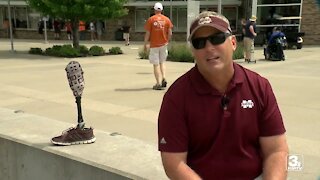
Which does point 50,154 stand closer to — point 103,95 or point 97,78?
point 103,95

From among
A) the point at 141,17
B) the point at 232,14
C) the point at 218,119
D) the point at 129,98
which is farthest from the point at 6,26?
the point at 218,119

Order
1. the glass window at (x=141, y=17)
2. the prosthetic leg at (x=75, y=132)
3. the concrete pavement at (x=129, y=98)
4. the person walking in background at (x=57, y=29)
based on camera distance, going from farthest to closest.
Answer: the person walking in background at (x=57, y=29) → the glass window at (x=141, y=17) → the concrete pavement at (x=129, y=98) → the prosthetic leg at (x=75, y=132)

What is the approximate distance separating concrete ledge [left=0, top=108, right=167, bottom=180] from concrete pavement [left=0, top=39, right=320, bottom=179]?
2.42 ft

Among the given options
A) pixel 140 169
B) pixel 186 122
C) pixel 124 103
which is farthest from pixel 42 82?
pixel 186 122

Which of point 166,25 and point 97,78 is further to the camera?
point 97,78

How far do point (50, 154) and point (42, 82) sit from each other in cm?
710

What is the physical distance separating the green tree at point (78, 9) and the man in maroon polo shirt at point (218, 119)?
1622 centimetres

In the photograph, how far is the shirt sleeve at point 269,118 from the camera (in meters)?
2.28

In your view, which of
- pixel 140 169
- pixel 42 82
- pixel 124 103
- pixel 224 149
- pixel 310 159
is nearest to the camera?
pixel 224 149

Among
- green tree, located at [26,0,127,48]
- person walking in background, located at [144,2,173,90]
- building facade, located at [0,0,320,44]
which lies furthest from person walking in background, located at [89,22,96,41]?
person walking in background, located at [144,2,173,90]

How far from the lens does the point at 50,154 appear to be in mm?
3852

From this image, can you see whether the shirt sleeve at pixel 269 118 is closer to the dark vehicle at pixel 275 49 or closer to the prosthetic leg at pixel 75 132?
the prosthetic leg at pixel 75 132

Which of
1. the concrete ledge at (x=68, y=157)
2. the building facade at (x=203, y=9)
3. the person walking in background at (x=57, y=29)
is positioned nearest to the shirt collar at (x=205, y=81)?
the concrete ledge at (x=68, y=157)

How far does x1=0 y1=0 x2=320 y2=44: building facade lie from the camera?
2422 centimetres
